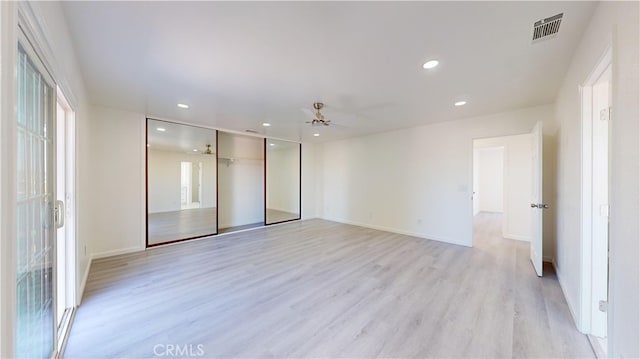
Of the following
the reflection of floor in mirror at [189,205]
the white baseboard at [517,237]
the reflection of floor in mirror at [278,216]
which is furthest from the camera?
the reflection of floor in mirror at [189,205]

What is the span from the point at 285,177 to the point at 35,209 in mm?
6414


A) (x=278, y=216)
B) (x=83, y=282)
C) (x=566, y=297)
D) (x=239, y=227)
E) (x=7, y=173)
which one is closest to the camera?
(x=7, y=173)

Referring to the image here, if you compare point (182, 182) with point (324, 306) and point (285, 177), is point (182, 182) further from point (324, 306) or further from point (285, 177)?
point (324, 306)

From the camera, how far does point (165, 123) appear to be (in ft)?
15.4

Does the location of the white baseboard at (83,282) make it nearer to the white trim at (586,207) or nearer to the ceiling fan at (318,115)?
the ceiling fan at (318,115)

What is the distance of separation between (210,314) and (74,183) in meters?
1.85

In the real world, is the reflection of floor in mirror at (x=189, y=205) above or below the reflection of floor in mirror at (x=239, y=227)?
above

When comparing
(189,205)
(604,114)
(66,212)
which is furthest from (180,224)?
(604,114)

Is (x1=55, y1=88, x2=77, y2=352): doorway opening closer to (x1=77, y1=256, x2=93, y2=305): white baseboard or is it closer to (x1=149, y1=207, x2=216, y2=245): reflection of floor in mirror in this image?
(x1=77, y1=256, x2=93, y2=305): white baseboard

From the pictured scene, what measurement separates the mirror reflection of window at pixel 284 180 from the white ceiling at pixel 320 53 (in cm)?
363

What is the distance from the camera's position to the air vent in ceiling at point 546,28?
1.75 metres

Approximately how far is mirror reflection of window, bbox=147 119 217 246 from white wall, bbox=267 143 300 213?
1.73 m

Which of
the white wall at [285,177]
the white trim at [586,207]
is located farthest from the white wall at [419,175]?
the white trim at [586,207]

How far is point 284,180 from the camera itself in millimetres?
7789
